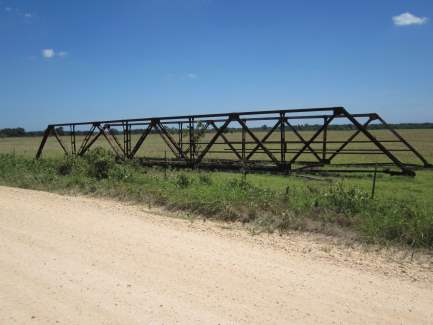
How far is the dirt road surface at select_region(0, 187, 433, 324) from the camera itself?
3.69 m

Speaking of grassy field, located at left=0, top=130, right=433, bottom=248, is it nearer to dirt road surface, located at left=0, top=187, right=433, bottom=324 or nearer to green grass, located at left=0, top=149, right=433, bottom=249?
green grass, located at left=0, top=149, right=433, bottom=249

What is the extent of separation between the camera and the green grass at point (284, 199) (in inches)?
258

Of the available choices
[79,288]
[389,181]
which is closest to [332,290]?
[79,288]

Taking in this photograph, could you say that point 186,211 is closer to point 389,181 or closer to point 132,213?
point 132,213

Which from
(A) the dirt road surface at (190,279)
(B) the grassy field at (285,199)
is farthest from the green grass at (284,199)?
(A) the dirt road surface at (190,279)

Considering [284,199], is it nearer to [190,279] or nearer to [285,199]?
[285,199]

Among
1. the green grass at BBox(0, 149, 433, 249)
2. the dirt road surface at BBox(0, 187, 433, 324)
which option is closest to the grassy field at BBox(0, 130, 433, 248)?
the green grass at BBox(0, 149, 433, 249)

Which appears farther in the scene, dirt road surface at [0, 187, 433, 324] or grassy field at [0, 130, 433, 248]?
grassy field at [0, 130, 433, 248]

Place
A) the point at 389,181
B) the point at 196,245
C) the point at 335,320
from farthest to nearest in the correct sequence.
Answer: the point at 389,181 < the point at 196,245 < the point at 335,320

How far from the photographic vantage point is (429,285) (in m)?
4.62

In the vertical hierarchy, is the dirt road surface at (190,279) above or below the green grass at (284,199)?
below

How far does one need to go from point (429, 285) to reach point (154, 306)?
11.0 feet

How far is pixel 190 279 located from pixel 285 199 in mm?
4338

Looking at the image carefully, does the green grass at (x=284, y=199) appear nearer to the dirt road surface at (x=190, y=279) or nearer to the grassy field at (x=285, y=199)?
the grassy field at (x=285, y=199)
